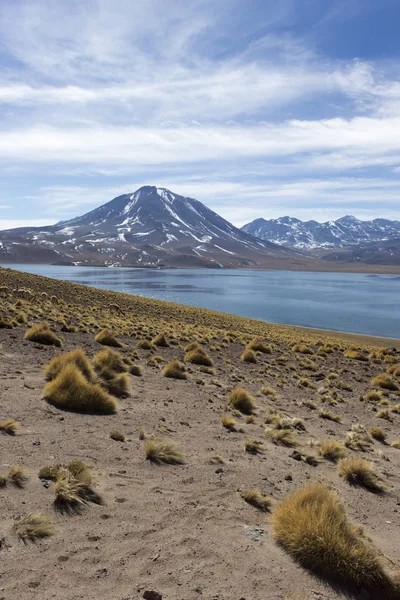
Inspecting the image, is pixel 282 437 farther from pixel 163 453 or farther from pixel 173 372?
pixel 173 372

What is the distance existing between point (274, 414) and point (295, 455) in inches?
119

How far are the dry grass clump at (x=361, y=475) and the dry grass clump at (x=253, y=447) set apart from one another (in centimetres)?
160

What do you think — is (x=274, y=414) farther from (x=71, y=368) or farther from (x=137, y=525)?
(x=137, y=525)

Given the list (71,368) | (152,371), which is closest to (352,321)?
(152,371)

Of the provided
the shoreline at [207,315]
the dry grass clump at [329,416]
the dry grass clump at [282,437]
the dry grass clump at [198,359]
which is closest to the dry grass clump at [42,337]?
the dry grass clump at [198,359]

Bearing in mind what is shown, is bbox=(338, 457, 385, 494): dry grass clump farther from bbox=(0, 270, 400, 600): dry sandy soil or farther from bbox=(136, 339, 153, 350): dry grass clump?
bbox=(136, 339, 153, 350): dry grass clump

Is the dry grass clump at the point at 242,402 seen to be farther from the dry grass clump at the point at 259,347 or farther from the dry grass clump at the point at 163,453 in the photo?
the dry grass clump at the point at 259,347

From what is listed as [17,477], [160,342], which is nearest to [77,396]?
[17,477]

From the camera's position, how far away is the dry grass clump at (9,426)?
23.9 feet

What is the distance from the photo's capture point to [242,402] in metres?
12.1

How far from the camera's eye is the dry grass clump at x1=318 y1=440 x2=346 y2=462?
910 centimetres

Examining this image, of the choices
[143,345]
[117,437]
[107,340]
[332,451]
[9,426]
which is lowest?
[332,451]

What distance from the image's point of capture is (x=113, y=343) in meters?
17.6

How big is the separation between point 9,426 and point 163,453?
271 cm
